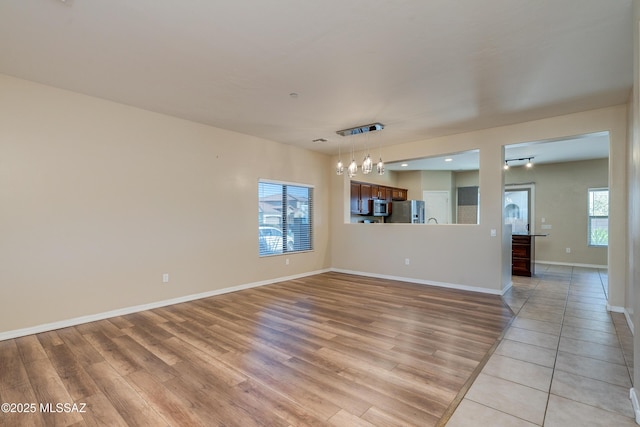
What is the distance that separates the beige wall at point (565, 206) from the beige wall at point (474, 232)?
13.7 feet

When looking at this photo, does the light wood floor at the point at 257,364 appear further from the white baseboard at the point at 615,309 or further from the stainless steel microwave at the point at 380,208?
the stainless steel microwave at the point at 380,208

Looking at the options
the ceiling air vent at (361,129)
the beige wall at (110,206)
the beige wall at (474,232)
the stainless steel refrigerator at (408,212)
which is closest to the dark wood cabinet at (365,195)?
the stainless steel refrigerator at (408,212)

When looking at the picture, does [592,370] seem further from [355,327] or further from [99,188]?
[99,188]

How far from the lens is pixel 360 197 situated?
25.7 feet

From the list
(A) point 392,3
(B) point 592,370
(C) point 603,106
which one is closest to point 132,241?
(A) point 392,3

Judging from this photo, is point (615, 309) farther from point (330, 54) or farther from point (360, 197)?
point (360, 197)

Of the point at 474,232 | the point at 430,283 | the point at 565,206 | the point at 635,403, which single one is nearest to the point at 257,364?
the point at 635,403

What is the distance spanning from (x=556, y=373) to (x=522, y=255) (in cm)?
494

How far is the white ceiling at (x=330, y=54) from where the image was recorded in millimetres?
2262

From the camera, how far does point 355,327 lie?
3514 mm

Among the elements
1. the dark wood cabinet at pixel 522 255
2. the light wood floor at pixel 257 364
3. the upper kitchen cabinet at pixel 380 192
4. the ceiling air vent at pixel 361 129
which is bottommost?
the light wood floor at pixel 257 364

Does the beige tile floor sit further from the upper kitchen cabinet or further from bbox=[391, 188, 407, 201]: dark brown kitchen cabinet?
bbox=[391, 188, 407, 201]: dark brown kitchen cabinet

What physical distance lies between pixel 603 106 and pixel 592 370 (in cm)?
359

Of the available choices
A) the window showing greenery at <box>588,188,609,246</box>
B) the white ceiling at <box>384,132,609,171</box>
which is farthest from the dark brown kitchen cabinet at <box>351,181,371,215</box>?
the window showing greenery at <box>588,188,609,246</box>
